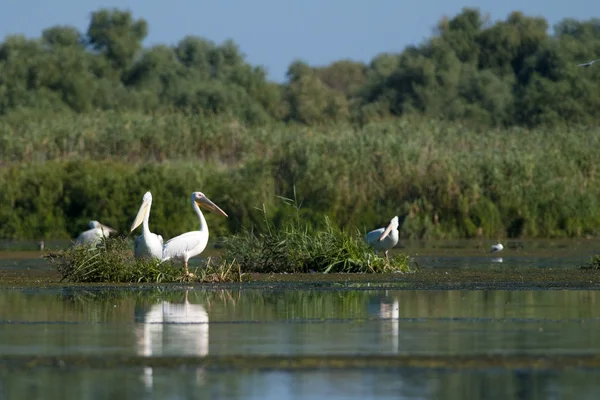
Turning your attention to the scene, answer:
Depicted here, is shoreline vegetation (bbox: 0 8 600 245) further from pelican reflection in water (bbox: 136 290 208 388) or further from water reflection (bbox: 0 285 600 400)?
pelican reflection in water (bbox: 136 290 208 388)

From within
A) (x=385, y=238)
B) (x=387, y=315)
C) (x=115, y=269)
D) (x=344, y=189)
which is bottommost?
(x=387, y=315)

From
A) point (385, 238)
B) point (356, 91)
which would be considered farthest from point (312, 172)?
point (356, 91)

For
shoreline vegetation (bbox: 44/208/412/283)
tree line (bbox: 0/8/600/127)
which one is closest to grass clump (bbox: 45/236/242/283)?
shoreline vegetation (bbox: 44/208/412/283)

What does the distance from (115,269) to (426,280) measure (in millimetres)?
3964

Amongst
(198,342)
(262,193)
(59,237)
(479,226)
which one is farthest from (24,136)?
(198,342)

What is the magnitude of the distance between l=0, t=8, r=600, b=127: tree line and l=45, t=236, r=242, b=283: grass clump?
84.2 ft

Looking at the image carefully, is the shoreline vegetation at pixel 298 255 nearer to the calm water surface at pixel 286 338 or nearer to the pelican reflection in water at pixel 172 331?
the calm water surface at pixel 286 338

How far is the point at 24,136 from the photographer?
Answer: 33.4 m

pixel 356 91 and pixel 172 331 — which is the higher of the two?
pixel 356 91

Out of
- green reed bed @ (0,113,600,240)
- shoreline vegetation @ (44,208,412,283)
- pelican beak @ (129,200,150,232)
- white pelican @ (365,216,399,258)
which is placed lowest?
shoreline vegetation @ (44,208,412,283)

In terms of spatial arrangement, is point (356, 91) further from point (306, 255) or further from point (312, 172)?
point (306, 255)

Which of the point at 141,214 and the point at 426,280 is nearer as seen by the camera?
the point at 426,280

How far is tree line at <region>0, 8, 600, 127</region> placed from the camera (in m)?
47.3

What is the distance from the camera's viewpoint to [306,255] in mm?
19203
